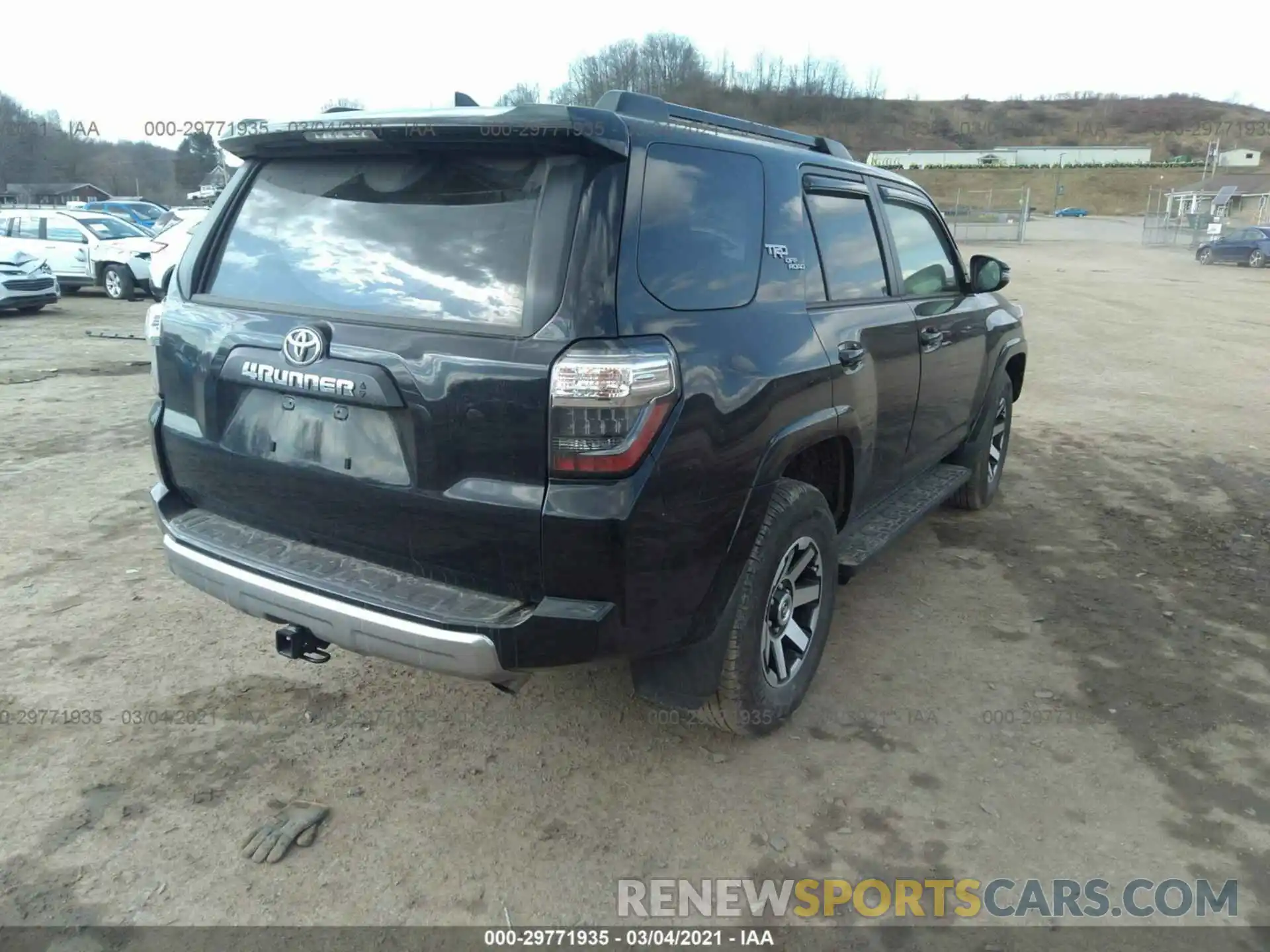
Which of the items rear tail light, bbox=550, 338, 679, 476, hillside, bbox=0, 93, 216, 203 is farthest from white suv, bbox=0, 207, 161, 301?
hillside, bbox=0, 93, 216, 203

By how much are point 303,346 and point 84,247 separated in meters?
17.2

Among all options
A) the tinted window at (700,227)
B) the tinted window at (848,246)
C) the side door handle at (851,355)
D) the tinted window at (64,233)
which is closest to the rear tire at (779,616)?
the side door handle at (851,355)

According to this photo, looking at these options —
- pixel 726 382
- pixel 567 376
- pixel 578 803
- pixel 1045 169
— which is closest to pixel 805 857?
pixel 578 803

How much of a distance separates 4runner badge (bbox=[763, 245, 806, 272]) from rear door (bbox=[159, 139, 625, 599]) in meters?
0.77

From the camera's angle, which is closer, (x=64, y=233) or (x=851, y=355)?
(x=851, y=355)

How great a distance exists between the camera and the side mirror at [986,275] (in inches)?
190

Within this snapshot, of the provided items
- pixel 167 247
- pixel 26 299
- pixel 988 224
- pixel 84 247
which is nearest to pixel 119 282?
pixel 84 247

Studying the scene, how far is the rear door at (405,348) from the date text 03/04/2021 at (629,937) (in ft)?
2.88

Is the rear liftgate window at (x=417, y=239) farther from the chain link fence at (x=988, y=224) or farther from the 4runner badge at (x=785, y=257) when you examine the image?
the chain link fence at (x=988, y=224)

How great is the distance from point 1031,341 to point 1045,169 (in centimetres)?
8589

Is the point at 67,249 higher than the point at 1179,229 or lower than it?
lower

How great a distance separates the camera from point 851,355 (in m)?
3.29

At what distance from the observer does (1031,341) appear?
13016mm

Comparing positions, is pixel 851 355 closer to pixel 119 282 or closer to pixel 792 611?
pixel 792 611
